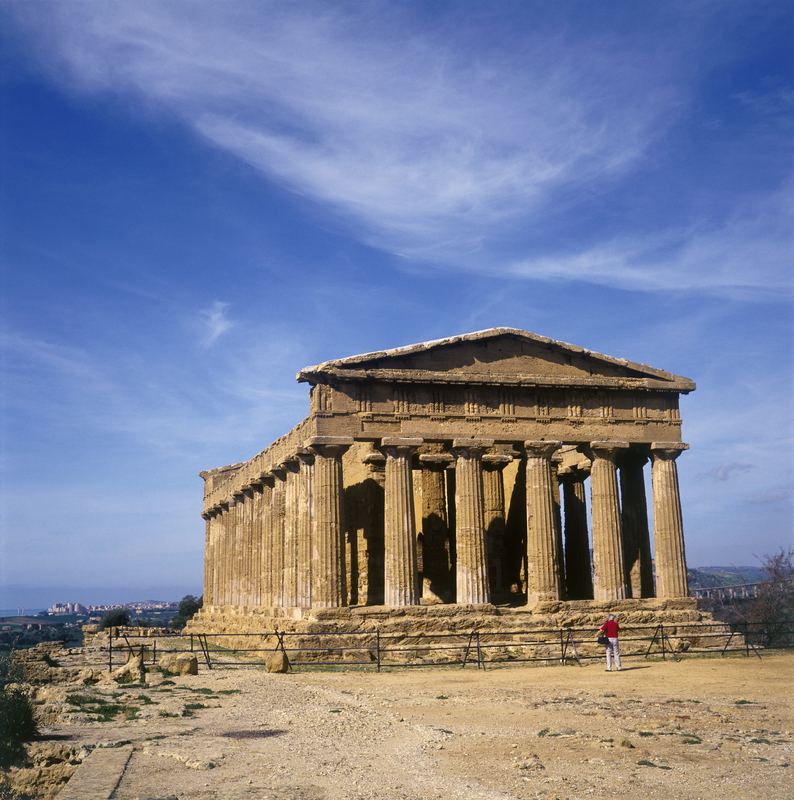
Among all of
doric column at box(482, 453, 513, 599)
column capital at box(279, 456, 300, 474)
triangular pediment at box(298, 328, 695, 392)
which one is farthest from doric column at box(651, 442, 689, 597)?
column capital at box(279, 456, 300, 474)

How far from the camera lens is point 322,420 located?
2692cm

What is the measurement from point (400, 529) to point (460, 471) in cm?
273

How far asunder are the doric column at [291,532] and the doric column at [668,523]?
12.2 metres

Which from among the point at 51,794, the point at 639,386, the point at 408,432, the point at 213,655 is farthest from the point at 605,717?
the point at 213,655

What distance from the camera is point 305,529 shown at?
89.9ft

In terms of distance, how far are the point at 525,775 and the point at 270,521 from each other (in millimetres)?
24376

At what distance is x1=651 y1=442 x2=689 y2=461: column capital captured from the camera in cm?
3003

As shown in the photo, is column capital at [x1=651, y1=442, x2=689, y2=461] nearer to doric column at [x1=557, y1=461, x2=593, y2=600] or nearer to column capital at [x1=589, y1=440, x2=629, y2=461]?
column capital at [x1=589, y1=440, x2=629, y2=461]

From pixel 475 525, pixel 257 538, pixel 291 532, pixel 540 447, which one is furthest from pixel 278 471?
pixel 540 447

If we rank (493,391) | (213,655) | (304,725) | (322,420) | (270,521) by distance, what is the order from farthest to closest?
(270,521) → (213,655) → (493,391) → (322,420) → (304,725)

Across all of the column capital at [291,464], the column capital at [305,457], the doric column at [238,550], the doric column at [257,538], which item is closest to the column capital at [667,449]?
the column capital at [305,457]

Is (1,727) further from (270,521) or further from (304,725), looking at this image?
(270,521)

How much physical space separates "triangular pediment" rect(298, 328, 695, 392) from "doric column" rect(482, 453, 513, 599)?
706cm

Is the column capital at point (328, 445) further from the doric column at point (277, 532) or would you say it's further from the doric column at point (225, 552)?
the doric column at point (225, 552)
